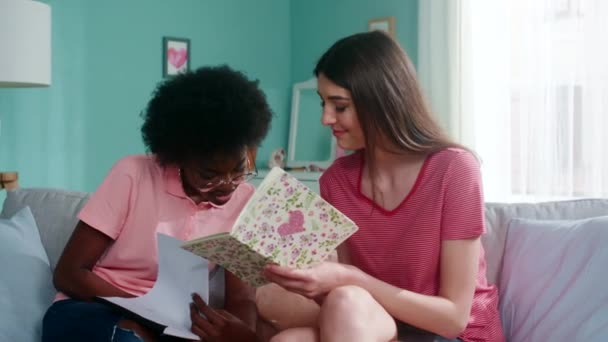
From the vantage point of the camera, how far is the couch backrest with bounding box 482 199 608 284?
1.74 m

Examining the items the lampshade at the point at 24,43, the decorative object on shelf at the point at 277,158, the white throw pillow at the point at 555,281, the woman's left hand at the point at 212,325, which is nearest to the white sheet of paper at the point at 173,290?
the woman's left hand at the point at 212,325

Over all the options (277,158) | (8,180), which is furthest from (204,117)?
(277,158)

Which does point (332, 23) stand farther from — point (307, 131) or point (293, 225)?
point (293, 225)

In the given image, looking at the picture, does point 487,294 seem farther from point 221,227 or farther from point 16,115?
point 16,115

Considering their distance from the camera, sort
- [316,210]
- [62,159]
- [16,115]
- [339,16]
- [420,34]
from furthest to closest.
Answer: [339,16]
[420,34]
[62,159]
[16,115]
[316,210]

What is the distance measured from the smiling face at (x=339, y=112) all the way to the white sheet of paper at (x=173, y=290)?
0.41 m

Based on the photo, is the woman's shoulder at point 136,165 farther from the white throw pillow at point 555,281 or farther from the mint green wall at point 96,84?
the mint green wall at point 96,84

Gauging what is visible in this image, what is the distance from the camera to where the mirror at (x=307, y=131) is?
13.0 feet

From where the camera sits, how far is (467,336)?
1525mm

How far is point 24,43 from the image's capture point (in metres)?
2.42

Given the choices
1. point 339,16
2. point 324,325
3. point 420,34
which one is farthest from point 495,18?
point 324,325

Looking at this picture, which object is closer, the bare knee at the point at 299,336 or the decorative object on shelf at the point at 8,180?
the bare knee at the point at 299,336

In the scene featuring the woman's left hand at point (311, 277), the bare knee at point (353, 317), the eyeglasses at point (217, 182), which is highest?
the eyeglasses at point (217, 182)

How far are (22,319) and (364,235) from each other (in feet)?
2.75
